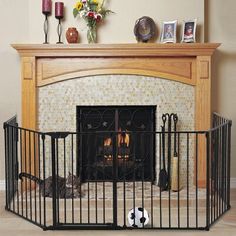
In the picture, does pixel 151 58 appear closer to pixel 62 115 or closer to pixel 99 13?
pixel 99 13

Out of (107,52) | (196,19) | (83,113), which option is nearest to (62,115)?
(83,113)

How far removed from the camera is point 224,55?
627 cm

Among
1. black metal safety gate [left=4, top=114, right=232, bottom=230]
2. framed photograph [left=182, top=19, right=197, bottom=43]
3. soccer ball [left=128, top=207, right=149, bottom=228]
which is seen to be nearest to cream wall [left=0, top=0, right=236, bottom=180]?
framed photograph [left=182, top=19, right=197, bottom=43]

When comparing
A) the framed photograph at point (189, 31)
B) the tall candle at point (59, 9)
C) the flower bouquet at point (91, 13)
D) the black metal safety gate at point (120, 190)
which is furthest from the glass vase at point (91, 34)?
the black metal safety gate at point (120, 190)

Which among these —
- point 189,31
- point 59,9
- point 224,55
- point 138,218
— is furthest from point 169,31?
point 138,218

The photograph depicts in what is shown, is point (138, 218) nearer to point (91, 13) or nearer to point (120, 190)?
point (120, 190)

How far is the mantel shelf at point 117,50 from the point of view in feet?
19.3

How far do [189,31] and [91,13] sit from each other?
40.9 inches

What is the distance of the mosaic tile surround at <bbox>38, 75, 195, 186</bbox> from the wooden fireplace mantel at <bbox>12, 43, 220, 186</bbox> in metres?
0.07

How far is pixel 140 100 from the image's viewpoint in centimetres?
612

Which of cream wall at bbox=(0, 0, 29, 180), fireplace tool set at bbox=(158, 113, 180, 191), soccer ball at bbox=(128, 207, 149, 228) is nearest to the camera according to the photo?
soccer ball at bbox=(128, 207, 149, 228)

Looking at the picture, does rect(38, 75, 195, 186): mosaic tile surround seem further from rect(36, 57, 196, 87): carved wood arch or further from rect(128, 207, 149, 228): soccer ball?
rect(128, 207, 149, 228): soccer ball

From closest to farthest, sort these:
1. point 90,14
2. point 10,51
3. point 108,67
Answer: point 90,14, point 108,67, point 10,51

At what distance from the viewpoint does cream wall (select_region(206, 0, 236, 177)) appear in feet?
20.5
